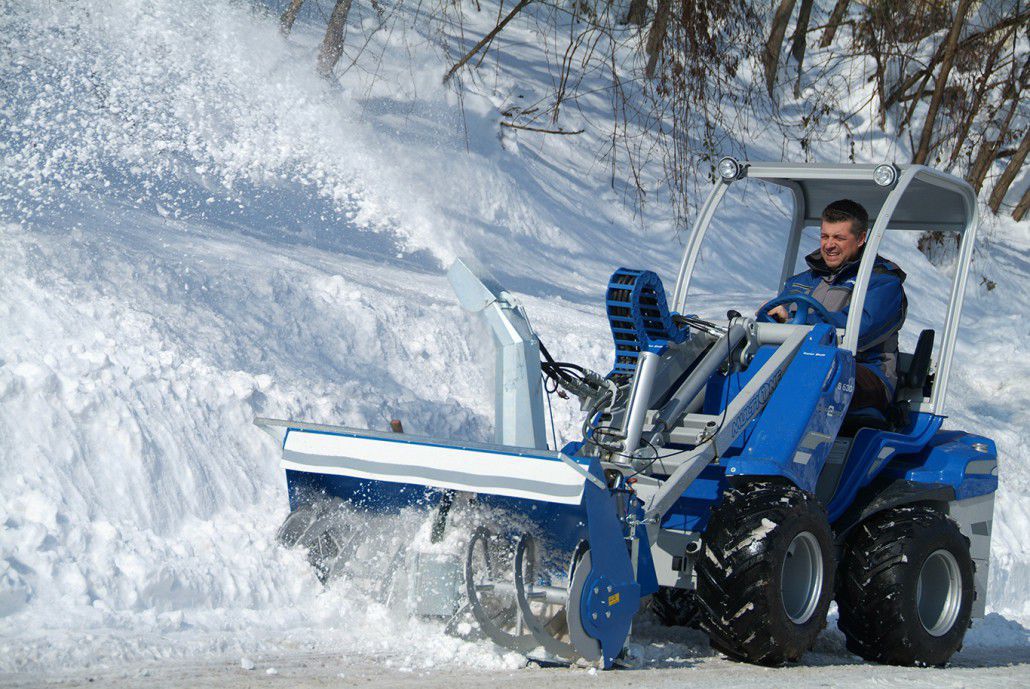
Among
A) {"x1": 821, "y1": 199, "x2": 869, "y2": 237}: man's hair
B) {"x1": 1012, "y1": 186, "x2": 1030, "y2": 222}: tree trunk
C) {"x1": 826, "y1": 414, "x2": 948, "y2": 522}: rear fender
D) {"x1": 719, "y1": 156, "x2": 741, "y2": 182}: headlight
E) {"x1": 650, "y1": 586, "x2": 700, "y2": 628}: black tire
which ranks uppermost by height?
{"x1": 1012, "y1": 186, "x2": 1030, "y2": 222}: tree trunk

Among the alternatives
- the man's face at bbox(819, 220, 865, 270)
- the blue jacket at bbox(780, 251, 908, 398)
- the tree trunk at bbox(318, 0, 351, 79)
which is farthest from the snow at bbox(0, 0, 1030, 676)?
the man's face at bbox(819, 220, 865, 270)

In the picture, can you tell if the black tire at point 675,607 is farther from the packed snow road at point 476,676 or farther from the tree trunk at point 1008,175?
the tree trunk at point 1008,175

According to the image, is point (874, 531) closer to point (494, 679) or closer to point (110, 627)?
point (494, 679)

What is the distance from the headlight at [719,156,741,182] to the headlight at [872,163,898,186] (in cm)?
74

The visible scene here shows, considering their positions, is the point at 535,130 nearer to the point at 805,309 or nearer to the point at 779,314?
the point at 779,314

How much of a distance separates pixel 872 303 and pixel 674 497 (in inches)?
59.5

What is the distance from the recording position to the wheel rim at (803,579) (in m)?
4.87

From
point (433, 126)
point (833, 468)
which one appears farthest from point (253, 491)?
point (433, 126)

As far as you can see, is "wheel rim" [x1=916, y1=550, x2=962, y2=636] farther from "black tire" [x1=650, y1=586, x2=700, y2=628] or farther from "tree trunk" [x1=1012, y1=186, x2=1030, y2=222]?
"tree trunk" [x1=1012, y1=186, x2=1030, y2=222]

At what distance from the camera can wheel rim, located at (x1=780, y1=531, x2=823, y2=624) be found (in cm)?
487

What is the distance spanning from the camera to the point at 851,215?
5680mm

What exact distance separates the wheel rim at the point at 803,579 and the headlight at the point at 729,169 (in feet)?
6.42

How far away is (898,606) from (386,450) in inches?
90.9

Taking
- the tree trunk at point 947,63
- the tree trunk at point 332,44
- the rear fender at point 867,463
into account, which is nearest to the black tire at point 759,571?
the rear fender at point 867,463
